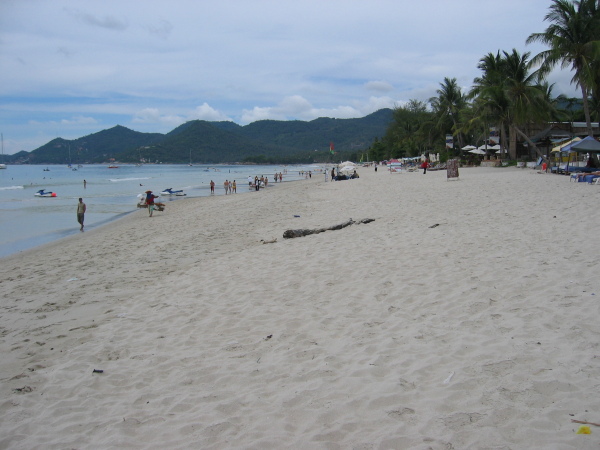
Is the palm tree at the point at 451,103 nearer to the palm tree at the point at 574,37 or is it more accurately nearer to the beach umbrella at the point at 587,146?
the palm tree at the point at 574,37

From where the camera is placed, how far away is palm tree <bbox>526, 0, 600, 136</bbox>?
2328cm

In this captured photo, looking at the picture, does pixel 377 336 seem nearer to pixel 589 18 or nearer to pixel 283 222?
pixel 283 222

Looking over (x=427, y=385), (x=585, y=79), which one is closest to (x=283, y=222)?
(x=427, y=385)

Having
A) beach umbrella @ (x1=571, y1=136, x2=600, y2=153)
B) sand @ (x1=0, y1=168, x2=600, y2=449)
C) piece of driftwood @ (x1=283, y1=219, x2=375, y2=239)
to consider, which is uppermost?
beach umbrella @ (x1=571, y1=136, x2=600, y2=153)

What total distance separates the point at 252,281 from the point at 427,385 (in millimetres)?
3658

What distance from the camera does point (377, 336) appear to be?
4.12m

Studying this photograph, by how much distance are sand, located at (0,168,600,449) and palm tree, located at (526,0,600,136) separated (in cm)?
1991

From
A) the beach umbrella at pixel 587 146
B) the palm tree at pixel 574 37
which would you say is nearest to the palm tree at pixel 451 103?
the palm tree at pixel 574 37

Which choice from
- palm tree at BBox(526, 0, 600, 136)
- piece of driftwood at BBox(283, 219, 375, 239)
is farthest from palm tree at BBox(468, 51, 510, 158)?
piece of driftwood at BBox(283, 219, 375, 239)

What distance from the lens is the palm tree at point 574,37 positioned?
2328 cm

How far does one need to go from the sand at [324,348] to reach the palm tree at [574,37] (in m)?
19.9

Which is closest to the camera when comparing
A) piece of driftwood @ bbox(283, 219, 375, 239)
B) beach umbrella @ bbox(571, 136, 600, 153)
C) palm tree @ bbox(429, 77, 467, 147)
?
piece of driftwood @ bbox(283, 219, 375, 239)

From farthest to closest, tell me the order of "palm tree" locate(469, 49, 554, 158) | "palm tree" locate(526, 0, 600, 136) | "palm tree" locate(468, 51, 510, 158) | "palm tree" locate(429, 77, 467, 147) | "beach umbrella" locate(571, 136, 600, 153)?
"palm tree" locate(429, 77, 467, 147)
"palm tree" locate(468, 51, 510, 158)
"palm tree" locate(469, 49, 554, 158)
"palm tree" locate(526, 0, 600, 136)
"beach umbrella" locate(571, 136, 600, 153)

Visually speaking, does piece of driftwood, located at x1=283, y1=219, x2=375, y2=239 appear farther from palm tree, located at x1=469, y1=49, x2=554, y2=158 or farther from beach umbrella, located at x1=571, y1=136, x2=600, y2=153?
palm tree, located at x1=469, y1=49, x2=554, y2=158
